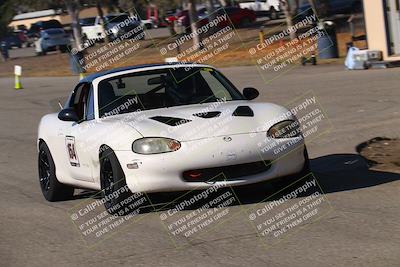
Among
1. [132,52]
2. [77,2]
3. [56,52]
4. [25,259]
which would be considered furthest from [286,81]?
[56,52]

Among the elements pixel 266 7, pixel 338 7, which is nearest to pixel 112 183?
pixel 338 7

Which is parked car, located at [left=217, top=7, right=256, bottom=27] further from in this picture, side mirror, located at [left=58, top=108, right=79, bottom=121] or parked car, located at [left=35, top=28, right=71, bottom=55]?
side mirror, located at [left=58, top=108, right=79, bottom=121]

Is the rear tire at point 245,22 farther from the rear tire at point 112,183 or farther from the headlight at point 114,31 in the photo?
the rear tire at point 112,183

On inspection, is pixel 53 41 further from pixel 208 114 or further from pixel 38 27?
pixel 208 114

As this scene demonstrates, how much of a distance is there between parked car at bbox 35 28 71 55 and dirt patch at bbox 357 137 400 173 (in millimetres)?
47646

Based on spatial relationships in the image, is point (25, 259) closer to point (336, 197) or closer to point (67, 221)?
point (67, 221)

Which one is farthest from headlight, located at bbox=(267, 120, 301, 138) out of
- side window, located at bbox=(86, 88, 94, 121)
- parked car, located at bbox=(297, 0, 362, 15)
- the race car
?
parked car, located at bbox=(297, 0, 362, 15)

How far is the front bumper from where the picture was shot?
797 centimetres

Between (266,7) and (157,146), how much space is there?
61210 millimetres

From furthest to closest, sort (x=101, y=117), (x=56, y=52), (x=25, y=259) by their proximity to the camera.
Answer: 1. (x=56, y=52)
2. (x=101, y=117)
3. (x=25, y=259)

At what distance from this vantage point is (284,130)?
8.45m

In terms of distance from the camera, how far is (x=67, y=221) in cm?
847

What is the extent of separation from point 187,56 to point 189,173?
99.8 feet

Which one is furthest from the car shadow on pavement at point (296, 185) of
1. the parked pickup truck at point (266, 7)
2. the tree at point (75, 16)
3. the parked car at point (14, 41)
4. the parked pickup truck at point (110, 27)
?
the parked car at point (14, 41)
